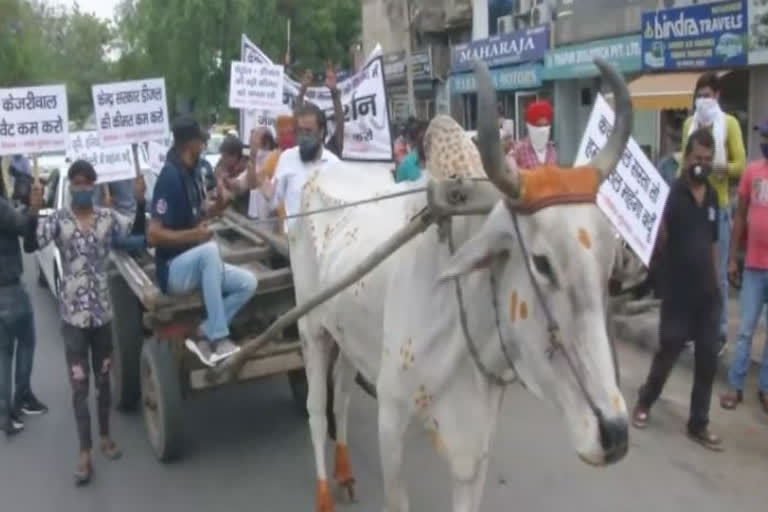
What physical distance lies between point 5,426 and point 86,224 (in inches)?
74.3

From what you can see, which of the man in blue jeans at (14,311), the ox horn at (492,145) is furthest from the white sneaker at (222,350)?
the ox horn at (492,145)

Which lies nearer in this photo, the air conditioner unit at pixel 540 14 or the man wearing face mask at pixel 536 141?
the man wearing face mask at pixel 536 141

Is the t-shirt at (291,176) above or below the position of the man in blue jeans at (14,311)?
above

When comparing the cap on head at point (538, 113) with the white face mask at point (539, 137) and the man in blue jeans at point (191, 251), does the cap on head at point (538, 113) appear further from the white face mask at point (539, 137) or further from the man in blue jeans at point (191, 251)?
the man in blue jeans at point (191, 251)

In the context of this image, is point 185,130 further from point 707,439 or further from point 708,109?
point 708,109

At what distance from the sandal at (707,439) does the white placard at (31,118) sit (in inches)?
193

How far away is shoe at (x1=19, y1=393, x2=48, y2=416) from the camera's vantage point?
7.14m

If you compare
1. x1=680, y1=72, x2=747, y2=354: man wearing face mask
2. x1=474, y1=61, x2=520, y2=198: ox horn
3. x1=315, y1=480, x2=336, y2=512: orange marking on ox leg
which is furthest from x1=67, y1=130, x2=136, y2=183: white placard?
x1=474, y1=61, x2=520, y2=198: ox horn

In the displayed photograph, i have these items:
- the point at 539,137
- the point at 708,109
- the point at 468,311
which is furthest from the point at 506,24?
the point at 468,311

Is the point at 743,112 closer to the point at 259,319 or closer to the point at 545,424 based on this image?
the point at 545,424

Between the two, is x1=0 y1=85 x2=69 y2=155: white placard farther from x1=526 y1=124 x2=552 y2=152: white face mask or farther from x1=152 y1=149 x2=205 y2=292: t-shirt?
x1=526 y1=124 x2=552 y2=152: white face mask

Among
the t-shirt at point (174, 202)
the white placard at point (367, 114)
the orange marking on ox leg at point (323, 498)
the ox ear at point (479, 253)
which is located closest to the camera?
the ox ear at point (479, 253)

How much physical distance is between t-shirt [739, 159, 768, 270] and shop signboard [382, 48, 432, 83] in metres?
24.7

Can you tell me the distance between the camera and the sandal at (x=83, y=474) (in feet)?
18.9
